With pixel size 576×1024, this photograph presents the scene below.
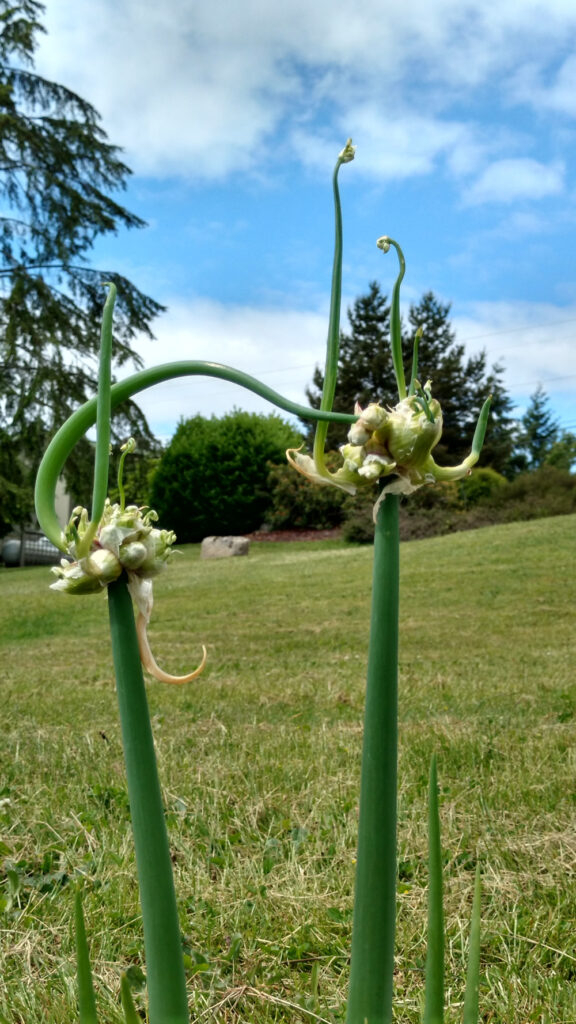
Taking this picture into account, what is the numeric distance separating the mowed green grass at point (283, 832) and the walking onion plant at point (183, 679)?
0.32 meters

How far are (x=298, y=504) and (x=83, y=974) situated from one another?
22.5m

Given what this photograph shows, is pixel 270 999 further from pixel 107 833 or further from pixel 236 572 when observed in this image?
pixel 236 572

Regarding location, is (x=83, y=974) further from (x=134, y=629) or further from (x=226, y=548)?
(x=226, y=548)

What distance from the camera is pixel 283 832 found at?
7.23ft

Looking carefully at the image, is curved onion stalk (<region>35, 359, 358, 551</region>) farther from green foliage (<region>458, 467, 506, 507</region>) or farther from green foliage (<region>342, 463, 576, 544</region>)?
green foliage (<region>458, 467, 506, 507</region>)

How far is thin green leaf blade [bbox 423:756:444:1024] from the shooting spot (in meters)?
0.84

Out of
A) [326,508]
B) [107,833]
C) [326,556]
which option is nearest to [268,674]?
[107,833]

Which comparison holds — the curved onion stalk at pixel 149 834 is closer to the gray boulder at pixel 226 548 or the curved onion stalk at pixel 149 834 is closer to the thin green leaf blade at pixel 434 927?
the thin green leaf blade at pixel 434 927

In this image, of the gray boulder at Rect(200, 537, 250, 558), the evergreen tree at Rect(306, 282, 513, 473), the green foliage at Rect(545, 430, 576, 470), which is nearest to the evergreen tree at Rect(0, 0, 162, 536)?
the gray boulder at Rect(200, 537, 250, 558)

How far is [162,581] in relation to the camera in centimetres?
1368

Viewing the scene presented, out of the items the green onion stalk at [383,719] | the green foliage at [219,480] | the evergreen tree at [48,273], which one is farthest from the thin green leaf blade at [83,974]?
the green foliage at [219,480]

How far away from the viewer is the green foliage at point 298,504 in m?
23.1

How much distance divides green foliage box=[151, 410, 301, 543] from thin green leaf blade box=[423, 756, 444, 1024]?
23213mm

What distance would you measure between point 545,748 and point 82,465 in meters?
11.5
